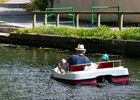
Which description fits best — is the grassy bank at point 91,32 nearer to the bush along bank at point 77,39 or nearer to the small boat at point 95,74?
the bush along bank at point 77,39

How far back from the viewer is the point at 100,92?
20.5 meters

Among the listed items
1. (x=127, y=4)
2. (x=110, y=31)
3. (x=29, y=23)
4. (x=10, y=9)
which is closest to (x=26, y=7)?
(x=10, y=9)

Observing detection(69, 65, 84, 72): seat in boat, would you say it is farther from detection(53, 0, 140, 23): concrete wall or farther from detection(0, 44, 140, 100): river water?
detection(53, 0, 140, 23): concrete wall

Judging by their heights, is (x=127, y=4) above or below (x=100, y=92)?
above

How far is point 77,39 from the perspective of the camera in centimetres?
3192

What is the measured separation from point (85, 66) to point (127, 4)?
54.7ft

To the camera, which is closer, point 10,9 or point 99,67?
point 99,67

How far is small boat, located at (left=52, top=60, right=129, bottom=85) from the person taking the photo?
21.8 meters

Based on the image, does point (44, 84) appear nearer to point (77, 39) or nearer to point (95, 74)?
point (95, 74)

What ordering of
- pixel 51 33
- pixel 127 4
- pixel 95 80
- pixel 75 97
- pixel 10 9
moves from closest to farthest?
pixel 75 97
pixel 95 80
pixel 51 33
pixel 127 4
pixel 10 9

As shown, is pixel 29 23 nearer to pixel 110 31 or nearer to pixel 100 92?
pixel 110 31

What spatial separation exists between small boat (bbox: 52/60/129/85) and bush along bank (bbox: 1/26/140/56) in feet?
23.1

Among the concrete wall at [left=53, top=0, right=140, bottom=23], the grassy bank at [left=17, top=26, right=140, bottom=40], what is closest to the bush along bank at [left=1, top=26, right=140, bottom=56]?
the grassy bank at [left=17, top=26, right=140, bottom=40]

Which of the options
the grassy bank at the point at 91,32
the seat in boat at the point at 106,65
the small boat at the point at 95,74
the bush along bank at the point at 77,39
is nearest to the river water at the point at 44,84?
the small boat at the point at 95,74
